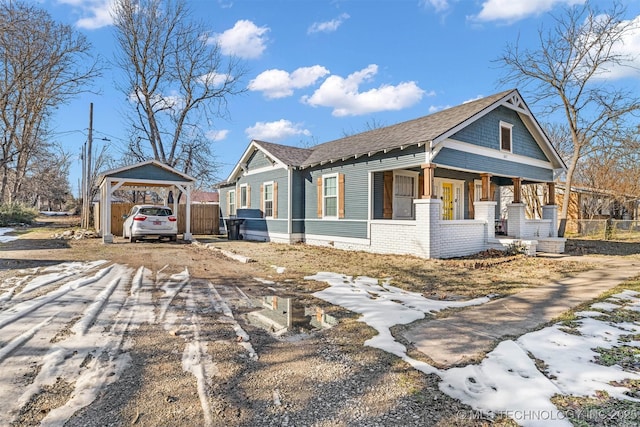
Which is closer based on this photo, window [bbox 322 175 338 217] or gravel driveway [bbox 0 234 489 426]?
gravel driveway [bbox 0 234 489 426]

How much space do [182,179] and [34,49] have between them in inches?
378


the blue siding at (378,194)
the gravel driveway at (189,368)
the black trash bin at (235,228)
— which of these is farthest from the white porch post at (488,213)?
the black trash bin at (235,228)

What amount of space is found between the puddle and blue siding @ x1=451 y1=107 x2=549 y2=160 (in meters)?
8.21

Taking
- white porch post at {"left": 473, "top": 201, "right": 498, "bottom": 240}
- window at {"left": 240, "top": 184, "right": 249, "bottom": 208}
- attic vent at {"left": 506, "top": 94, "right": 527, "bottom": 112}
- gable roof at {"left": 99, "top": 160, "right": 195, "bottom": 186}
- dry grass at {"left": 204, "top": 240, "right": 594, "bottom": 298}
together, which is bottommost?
dry grass at {"left": 204, "top": 240, "right": 594, "bottom": 298}

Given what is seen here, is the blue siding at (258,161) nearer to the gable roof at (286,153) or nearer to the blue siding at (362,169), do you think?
the gable roof at (286,153)

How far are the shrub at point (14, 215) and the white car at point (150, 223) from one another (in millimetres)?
15748

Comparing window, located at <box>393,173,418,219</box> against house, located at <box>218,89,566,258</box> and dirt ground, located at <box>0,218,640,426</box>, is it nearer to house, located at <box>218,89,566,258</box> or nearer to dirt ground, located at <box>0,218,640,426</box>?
house, located at <box>218,89,566,258</box>

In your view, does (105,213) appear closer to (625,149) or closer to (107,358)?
(107,358)

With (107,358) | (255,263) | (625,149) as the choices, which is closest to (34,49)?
(255,263)

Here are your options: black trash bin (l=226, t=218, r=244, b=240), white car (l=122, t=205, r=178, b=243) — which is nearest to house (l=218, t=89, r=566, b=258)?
black trash bin (l=226, t=218, r=244, b=240)

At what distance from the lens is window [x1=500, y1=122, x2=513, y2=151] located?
12.5 metres

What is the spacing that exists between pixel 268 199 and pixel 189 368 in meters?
13.3

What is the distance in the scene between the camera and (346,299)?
5375 mm

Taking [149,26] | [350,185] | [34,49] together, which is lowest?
[350,185]
